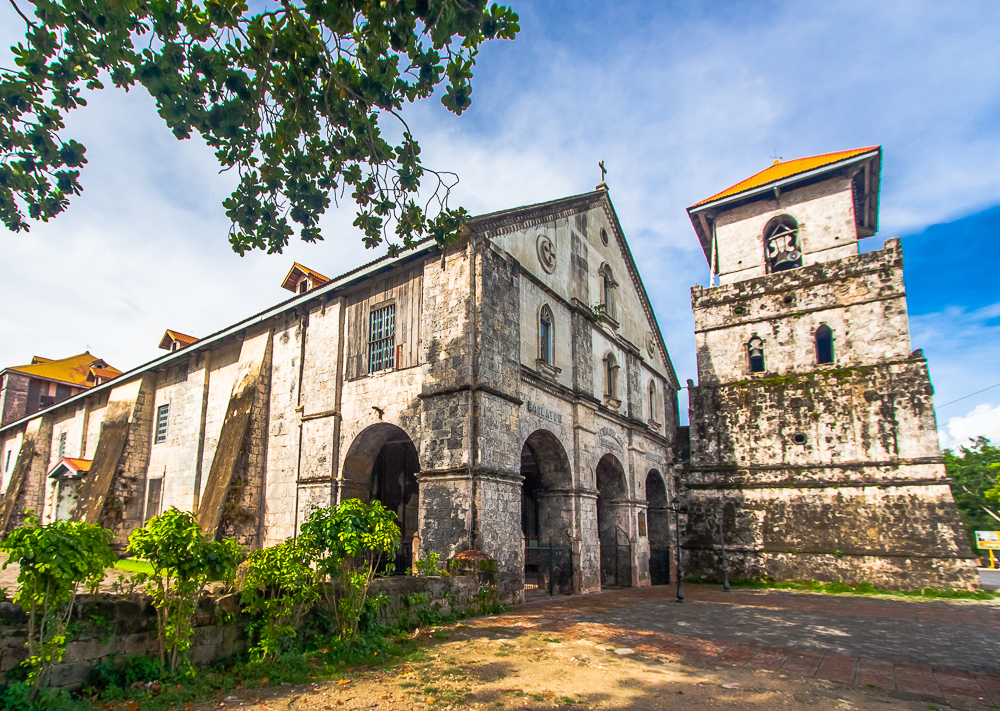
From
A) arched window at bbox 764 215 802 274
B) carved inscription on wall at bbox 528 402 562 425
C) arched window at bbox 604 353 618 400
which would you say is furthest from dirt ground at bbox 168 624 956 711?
arched window at bbox 764 215 802 274

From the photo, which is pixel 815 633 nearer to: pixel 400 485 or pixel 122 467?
pixel 400 485

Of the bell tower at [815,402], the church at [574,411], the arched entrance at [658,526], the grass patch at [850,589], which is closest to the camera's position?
the church at [574,411]

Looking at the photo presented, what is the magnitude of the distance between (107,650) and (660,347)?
22.2 metres

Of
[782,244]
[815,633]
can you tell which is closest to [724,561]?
[815,633]

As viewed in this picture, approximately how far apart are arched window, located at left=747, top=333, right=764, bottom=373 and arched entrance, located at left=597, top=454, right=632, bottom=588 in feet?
24.5

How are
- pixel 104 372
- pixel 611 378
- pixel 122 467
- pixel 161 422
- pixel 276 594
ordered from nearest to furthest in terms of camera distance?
1. pixel 276 594
2. pixel 611 378
3. pixel 122 467
4. pixel 161 422
5. pixel 104 372

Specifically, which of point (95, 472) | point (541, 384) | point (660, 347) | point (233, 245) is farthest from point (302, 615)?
point (660, 347)

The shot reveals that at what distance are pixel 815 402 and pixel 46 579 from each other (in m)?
21.0

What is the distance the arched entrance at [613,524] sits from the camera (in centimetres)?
1780

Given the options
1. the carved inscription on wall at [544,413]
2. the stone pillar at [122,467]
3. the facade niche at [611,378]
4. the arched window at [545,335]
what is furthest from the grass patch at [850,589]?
the stone pillar at [122,467]

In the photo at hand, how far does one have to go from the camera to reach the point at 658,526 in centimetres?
2127

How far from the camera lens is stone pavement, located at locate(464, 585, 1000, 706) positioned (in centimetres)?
710

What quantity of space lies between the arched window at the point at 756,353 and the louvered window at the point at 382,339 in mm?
14179

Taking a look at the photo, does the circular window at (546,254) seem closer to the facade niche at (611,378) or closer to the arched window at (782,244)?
Answer: the facade niche at (611,378)
